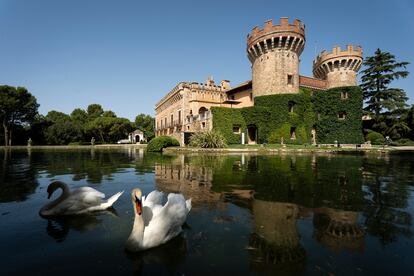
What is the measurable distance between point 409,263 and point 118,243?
3.72 meters

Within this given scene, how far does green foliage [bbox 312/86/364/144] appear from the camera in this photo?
32.3 meters

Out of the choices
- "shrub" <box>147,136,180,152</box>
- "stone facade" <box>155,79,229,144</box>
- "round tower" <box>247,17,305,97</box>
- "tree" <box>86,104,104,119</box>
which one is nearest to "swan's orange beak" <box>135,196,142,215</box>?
"shrub" <box>147,136,180,152</box>

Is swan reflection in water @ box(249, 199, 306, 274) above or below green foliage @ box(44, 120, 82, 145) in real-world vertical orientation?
below

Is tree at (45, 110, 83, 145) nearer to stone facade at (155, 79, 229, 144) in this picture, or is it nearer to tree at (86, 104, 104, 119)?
tree at (86, 104, 104, 119)

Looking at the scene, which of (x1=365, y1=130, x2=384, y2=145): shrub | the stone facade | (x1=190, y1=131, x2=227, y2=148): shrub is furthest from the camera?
the stone facade

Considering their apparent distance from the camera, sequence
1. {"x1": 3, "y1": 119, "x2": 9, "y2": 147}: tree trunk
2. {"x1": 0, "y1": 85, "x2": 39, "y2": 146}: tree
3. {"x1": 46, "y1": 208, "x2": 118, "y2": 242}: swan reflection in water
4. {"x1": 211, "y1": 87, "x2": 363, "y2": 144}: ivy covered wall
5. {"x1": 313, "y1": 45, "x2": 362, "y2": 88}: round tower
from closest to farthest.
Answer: {"x1": 46, "y1": 208, "x2": 118, "y2": 242}: swan reflection in water
{"x1": 211, "y1": 87, "x2": 363, "y2": 144}: ivy covered wall
{"x1": 313, "y1": 45, "x2": 362, "y2": 88}: round tower
{"x1": 0, "y1": 85, "x2": 39, "y2": 146}: tree
{"x1": 3, "y1": 119, "x2": 9, "y2": 147}: tree trunk

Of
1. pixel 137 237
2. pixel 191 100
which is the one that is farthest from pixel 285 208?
pixel 191 100

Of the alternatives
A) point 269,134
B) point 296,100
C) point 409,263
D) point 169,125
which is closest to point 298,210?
point 409,263

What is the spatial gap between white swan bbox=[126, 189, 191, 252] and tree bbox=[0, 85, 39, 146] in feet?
195

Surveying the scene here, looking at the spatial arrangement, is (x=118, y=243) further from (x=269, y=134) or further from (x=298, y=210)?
(x=269, y=134)

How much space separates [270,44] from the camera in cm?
3198

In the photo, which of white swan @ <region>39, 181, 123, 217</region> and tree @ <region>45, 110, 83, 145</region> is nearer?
white swan @ <region>39, 181, 123, 217</region>

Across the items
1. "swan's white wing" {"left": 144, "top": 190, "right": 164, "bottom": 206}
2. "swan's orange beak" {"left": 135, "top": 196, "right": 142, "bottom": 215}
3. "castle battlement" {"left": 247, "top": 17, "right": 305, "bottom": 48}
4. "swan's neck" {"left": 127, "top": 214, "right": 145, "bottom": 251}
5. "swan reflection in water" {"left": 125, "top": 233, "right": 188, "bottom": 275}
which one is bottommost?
"swan reflection in water" {"left": 125, "top": 233, "right": 188, "bottom": 275}

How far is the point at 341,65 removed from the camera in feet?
118
